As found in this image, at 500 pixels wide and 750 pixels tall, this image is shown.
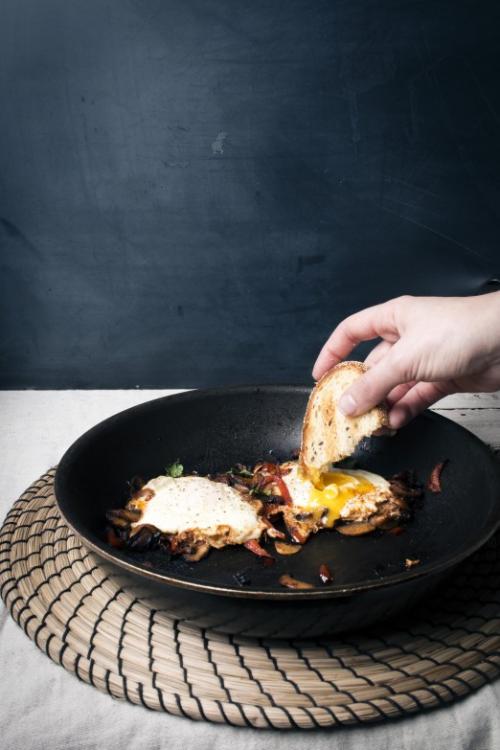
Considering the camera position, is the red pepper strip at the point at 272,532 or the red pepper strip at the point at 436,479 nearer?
the red pepper strip at the point at 272,532

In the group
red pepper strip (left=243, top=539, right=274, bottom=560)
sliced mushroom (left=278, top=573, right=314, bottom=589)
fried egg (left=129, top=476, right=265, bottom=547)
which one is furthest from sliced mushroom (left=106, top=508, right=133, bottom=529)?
sliced mushroom (left=278, top=573, right=314, bottom=589)

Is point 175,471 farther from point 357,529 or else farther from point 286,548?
point 357,529

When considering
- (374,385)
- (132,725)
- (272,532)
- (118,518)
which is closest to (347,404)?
(374,385)

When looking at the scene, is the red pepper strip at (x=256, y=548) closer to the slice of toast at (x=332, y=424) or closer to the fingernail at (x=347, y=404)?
the slice of toast at (x=332, y=424)

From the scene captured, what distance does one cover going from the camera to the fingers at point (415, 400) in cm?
202

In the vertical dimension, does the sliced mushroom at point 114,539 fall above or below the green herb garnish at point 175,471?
below

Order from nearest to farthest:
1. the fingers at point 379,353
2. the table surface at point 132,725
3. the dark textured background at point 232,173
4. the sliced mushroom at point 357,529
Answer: the table surface at point 132,725
the sliced mushroom at point 357,529
the fingers at point 379,353
the dark textured background at point 232,173

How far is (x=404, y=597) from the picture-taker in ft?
4.41

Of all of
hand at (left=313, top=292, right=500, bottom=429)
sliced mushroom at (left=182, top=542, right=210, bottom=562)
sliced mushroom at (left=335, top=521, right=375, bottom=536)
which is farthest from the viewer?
sliced mushroom at (left=335, top=521, right=375, bottom=536)

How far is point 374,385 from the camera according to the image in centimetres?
170

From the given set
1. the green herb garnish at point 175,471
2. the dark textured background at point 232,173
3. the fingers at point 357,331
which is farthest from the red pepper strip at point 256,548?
the dark textured background at point 232,173

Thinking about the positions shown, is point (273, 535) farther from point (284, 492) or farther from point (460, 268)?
point (460, 268)

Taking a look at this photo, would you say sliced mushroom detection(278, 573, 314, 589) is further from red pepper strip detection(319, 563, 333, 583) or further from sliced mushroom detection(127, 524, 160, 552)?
sliced mushroom detection(127, 524, 160, 552)

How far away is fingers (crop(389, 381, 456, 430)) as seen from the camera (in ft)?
6.61
